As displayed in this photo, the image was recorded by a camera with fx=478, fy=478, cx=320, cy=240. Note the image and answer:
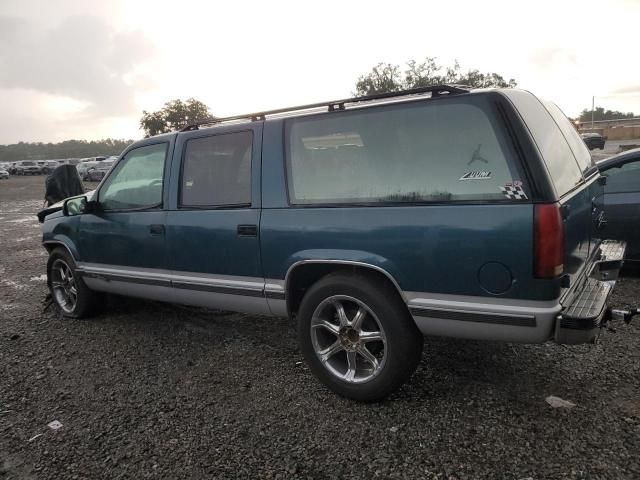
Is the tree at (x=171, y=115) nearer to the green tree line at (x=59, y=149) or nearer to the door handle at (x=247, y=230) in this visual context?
the door handle at (x=247, y=230)

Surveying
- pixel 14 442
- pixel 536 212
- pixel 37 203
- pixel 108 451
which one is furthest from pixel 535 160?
pixel 37 203

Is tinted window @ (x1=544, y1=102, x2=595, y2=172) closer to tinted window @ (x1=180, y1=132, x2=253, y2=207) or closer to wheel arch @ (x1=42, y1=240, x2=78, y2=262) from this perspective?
tinted window @ (x1=180, y1=132, x2=253, y2=207)

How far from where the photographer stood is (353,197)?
3033 millimetres

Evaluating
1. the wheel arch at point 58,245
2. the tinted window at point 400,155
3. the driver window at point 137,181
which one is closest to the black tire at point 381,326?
the tinted window at point 400,155

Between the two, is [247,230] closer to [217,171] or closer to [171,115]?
[217,171]

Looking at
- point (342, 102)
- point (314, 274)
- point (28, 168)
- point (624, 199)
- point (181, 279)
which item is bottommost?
point (181, 279)

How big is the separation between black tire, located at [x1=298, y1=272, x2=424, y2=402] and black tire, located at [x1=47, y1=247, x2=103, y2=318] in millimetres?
2914

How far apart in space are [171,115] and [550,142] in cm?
4801

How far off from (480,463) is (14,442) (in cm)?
277

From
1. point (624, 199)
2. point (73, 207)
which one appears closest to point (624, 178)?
point (624, 199)

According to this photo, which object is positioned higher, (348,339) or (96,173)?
(96,173)

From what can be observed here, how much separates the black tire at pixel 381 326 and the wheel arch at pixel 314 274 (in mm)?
42

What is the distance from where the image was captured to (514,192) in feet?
8.18

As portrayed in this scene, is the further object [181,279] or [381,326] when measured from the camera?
[181,279]
